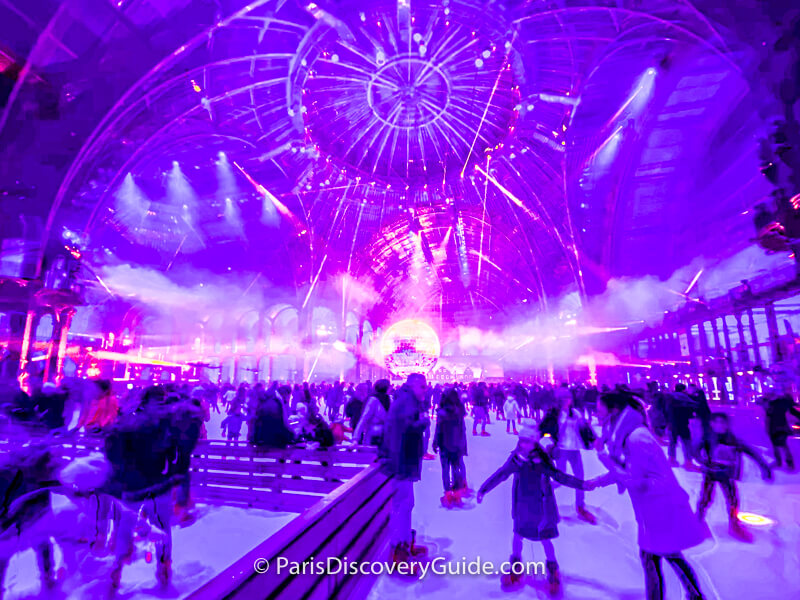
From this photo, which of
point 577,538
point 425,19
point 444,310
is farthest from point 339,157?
point 444,310

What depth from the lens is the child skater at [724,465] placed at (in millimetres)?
4043

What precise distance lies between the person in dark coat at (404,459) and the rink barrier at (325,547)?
0.40ft

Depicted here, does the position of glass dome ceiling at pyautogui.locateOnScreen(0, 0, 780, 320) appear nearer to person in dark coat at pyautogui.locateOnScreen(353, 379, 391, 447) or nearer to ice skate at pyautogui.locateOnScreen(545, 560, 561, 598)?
person in dark coat at pyautogui.locateOnScreen(353, 379, 391, 447)

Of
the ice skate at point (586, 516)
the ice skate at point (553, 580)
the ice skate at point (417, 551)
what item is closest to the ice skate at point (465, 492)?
the ice skate at point (586, 516)

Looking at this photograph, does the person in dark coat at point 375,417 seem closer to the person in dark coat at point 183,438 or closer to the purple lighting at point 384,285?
the purple lighting at point 384,285

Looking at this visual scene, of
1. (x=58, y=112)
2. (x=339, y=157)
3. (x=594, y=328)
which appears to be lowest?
(x=594, y=328)

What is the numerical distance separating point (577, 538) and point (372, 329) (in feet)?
107

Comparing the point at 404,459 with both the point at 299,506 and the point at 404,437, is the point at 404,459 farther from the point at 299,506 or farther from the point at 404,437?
the point at 299,506

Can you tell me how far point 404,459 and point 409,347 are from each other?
36647 mm

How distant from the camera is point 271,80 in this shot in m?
15.5

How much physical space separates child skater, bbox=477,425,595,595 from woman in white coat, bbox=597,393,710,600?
766 millimetres

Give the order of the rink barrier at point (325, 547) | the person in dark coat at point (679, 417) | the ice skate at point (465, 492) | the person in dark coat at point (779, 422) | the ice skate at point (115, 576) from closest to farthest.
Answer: the rink barrier at point (325, 547), the ice skate at point (115, 576), the ice skate at point (465, 492), the person in dark coat at point (779, 422), the person in dark coat at point (679, 417)

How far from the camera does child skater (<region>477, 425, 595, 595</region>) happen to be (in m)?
3.16

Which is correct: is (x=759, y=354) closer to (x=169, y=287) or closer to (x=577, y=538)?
(x=577, y=538)
